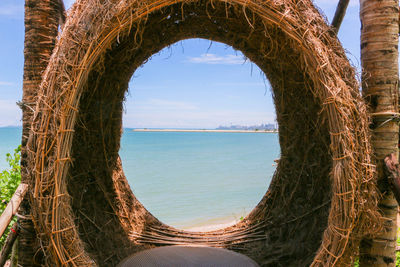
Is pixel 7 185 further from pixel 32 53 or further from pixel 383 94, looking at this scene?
pixel 383 94

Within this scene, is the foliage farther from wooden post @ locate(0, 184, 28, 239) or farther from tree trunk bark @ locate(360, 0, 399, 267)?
tree trunk bark @ locate(360, 0, 399, 267)

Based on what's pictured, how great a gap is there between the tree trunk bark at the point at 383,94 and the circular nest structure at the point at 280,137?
0.32m

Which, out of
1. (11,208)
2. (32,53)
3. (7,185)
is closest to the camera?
(11,208)

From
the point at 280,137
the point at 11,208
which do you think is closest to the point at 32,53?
the point at 11,208

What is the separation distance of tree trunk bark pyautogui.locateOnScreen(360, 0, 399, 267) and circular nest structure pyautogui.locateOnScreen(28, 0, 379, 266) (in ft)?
1.04

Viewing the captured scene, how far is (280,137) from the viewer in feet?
10.6

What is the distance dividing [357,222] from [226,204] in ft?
34.6

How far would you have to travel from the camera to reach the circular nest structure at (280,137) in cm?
170

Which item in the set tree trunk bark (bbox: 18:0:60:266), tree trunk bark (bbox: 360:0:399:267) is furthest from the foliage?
tree trunk bark (bbox: 360:0:399:267)

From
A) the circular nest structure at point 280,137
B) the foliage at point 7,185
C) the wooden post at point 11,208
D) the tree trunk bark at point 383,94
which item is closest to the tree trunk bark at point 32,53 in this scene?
the wooden post at point 11,208

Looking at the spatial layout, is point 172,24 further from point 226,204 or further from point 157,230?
point 226,204

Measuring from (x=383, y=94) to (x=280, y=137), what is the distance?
124cm

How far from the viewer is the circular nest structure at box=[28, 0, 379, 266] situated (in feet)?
5.57

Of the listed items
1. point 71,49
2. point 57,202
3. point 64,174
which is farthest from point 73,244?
point 71,49
